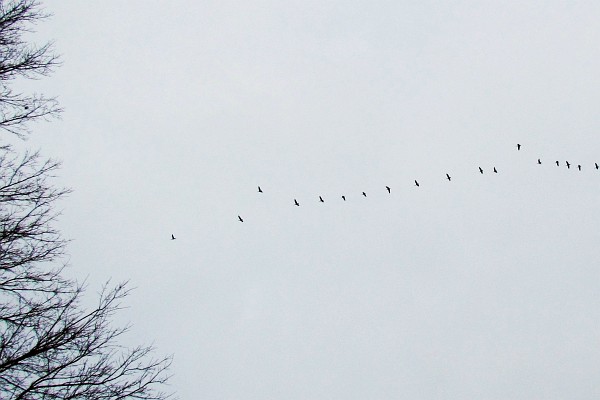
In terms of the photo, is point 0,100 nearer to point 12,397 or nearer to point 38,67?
point 38,67

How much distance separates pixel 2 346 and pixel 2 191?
1.91 meters

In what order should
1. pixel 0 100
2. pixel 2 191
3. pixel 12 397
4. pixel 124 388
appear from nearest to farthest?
pixel 12 397 → pixel 124 388 → pixel 2 191 → pixel 0 100

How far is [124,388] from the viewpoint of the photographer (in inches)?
242

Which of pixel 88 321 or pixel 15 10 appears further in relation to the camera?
pixel 15 10

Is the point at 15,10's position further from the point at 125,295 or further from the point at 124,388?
the point at 124,388

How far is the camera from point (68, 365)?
6039 mm

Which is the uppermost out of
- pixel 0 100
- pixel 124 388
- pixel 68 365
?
pixel 0 100

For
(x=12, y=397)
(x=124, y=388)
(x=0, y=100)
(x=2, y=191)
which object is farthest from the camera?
(x=0, y=100)

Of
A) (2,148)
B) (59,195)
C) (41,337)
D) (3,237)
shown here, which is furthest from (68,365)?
(2,148)

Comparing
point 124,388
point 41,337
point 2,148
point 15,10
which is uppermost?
point 15,10

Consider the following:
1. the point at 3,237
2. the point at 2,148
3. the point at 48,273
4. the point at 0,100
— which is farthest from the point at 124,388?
the point at 0,100

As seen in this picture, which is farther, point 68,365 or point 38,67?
point 38,67

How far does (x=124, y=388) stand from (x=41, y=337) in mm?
1085

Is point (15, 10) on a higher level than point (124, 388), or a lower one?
higher
